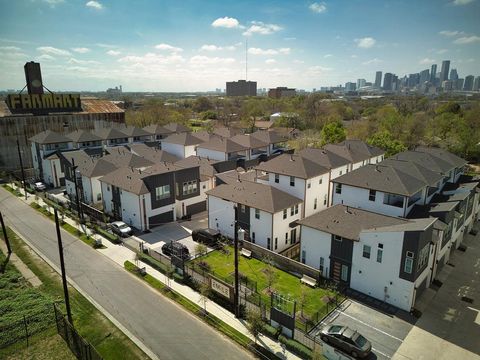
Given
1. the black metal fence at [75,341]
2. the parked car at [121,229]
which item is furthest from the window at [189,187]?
the black metal fence at [75,341]

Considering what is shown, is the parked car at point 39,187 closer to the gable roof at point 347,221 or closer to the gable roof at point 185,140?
the gable roof at point 185,140

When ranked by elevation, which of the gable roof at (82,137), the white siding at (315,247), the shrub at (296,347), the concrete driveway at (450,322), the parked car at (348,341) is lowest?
the concrete driveway at (450,322)

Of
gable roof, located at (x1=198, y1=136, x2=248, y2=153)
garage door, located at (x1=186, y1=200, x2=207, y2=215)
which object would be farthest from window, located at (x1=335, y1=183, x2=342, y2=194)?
gable roof, located at (x1=198, y1=136, x2=248, y2=153)

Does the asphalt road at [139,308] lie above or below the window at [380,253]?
below

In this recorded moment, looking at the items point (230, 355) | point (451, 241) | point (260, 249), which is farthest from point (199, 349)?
point (451, 241)

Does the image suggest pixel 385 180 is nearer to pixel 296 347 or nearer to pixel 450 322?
pixel 450 322

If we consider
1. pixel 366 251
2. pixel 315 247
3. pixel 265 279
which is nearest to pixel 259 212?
pixel 315 247
